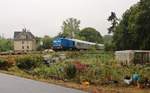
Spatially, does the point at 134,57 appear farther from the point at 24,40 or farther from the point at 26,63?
the point at 24,40

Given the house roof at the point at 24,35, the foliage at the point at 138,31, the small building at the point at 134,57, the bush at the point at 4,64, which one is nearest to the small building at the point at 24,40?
the house roof at the point at 24,35

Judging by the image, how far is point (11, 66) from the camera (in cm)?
4081

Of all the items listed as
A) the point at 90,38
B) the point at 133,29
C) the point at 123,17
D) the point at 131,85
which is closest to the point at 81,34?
the point at 90,38

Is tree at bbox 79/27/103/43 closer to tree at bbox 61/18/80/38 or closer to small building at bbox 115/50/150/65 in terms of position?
tree at bbox 61/18/80/38

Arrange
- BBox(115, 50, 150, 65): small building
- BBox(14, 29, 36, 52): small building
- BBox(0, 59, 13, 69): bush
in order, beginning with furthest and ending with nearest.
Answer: BBox(14, 29, 36, 52): small building, BBox(115, 50, 150, 65): small building, BBox(0, 59, 13, 69): bush

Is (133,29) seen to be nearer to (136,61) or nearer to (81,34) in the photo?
(136,61)

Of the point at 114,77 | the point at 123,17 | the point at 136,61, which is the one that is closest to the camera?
the point at 114,77

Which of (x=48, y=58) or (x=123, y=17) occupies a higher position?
(x=123, y=17)

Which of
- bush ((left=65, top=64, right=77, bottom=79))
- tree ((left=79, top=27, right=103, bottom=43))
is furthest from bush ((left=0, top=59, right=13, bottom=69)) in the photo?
tree ((left=79, top=27, right=103, bottom=43))

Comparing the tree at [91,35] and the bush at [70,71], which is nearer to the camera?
the bush at [70,71]

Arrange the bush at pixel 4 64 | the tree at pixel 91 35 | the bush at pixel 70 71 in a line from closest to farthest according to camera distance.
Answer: the bush at pixel 70 71 → the bush at pixel 4 64 → the tree at pixel 91 35

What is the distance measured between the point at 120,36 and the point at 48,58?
3868 cm

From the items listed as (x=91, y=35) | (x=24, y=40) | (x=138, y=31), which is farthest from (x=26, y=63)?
(x=91, y=35)

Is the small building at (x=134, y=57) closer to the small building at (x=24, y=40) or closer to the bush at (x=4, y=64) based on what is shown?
the bush at (x=4, y=64)
